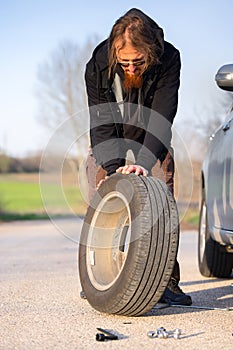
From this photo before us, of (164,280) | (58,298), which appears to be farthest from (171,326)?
(58,298)

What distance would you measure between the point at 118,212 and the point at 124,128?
62 cm

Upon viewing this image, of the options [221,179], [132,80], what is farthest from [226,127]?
[132,80]

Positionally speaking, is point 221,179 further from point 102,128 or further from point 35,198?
point 35,198

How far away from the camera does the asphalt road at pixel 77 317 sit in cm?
397

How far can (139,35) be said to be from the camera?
477 cm

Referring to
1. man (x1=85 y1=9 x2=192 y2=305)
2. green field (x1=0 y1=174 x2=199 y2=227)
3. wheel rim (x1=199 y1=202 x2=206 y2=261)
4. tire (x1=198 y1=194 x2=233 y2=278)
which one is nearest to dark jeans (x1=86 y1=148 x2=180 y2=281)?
man (x1=85 y1=9 x2=192 y2=305)

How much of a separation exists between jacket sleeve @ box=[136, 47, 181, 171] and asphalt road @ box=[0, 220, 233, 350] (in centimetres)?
111

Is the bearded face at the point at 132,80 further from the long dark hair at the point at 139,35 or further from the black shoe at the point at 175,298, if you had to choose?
the black shoe at the point at 175,298

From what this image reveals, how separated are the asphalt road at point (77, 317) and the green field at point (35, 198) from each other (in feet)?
0.68

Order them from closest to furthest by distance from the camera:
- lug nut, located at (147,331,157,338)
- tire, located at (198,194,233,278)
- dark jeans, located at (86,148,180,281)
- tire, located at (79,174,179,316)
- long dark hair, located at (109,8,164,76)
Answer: lug nut, located at (147,331,157,338), tire, located at (79,174,179,316), long dark hair, located at (109,8,164,76), dark jeans, located at (86,148,180,281), tire, located at (198,194,233,278)

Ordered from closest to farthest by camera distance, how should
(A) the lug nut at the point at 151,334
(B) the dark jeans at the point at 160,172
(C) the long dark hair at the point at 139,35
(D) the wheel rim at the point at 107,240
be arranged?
(A) the lug nut at the point at 151,334 → (C) the long dark hair at the point at 139,35 → (D) the wheel rim at the point at 107,240 → (B) the dark jeans at the point at 160,172

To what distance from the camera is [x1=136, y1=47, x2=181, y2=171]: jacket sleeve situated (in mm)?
5133

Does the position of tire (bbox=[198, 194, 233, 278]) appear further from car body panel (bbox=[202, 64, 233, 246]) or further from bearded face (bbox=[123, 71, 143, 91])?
bearded face (bbox=[123, 71, 143, 91])

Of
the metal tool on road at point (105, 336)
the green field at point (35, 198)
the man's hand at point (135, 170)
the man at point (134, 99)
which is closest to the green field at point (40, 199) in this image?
the green field at point (35, 198)
